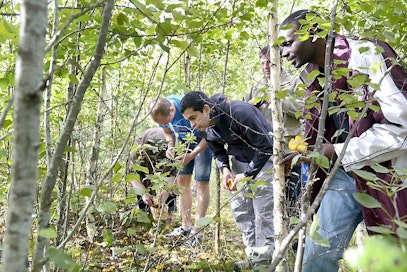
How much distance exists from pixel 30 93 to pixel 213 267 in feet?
10.1

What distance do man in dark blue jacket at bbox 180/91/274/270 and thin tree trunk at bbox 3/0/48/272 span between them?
75.7 inches

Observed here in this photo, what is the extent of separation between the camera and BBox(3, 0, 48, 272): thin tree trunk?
63 cm

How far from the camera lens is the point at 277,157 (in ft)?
6.40

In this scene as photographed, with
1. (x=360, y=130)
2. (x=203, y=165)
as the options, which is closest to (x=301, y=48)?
(x=360, y=130)

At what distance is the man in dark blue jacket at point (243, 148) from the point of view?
8.89 feet

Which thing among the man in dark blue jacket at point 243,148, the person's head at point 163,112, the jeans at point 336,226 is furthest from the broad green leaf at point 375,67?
A: the person's head at point 163,112

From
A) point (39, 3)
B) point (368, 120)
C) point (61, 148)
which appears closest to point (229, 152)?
point (368, 120)

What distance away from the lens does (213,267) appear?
3.40 metres

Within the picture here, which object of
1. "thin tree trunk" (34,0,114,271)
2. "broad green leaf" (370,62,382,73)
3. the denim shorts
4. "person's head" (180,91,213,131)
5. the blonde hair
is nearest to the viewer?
"thin tree trunk" (34,0,114,271)

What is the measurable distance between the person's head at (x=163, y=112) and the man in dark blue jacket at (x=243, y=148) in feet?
1.69

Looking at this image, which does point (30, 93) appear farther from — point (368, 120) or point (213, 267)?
point (213, 267)

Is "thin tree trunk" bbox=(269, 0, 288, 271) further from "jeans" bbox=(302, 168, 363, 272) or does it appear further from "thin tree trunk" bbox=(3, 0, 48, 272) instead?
"thin tree trunk" bbox=(3, 0, 48, 272)

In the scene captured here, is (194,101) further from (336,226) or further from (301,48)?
(336,226)

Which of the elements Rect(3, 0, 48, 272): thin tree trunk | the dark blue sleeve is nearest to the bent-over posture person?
the dark blue sleeve
